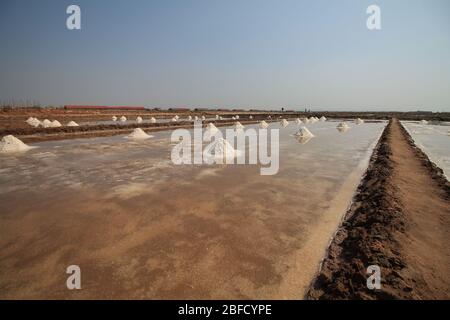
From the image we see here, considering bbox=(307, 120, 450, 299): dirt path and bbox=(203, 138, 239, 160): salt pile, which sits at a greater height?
bbox=(203, 138, 239, 160): salt pile

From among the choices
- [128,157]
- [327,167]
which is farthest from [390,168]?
[128,157]

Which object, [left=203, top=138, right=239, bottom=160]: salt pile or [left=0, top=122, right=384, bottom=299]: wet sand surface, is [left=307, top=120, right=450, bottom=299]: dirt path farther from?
[left=203, top=138, right=239, bottom=160]: salt pile

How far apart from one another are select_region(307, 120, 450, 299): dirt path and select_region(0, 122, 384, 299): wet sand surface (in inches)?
8.7

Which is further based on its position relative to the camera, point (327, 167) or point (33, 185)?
point (327, 167)

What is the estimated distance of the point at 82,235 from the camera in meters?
3.12

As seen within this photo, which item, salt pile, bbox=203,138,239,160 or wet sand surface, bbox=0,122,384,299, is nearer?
wet sand surface, bbox=0,122,384,299

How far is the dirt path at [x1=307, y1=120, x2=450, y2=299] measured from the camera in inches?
88.5

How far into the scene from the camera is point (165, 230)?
3.30 meters

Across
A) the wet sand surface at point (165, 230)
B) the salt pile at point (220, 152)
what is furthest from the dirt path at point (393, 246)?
the salt pile at point (220, 152)

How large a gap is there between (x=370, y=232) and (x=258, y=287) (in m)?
1.87

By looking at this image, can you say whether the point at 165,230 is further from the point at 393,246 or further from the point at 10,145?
the point at 10,145

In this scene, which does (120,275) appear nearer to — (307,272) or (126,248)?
(126,248)

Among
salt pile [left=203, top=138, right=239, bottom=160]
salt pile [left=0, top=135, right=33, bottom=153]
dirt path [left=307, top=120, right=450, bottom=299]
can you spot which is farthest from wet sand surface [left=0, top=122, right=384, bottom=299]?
salt pile [left=0, top=135, right=33, bottom=153]

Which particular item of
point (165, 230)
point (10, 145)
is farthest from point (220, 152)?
point (10, 145)
